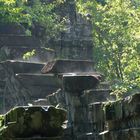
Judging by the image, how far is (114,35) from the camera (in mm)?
22375

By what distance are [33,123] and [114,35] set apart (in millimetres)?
17787

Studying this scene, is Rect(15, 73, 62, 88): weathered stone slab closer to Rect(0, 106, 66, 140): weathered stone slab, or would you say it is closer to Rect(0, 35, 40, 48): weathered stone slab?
Rect(0, 35, 40, 48): weathered stone slab

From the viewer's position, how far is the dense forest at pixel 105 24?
20.3 metres

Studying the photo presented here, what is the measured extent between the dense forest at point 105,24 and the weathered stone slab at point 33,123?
13.6m

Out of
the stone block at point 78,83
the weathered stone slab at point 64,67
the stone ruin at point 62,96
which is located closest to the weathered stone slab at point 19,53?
the stone ruin at point 62,96

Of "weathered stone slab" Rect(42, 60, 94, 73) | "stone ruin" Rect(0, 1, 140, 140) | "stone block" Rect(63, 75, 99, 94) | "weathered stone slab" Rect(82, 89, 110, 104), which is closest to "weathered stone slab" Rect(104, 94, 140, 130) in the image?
"stone ruin" Rect(0, 1, 140, 140)

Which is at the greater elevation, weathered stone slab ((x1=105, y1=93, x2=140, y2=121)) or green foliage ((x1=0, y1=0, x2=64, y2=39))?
green foliage ((x1=0, y1=0, x2=64, y2=39))

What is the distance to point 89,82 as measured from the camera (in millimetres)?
10812

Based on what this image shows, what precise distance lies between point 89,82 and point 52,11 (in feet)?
52.7

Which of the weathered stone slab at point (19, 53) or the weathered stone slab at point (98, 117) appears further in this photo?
the weathered stone slab at point (19, 53)

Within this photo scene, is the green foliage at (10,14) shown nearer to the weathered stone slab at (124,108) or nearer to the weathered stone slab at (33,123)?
the weathered stone slab at (124,108)

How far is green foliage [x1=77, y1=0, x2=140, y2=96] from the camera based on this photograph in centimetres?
1999

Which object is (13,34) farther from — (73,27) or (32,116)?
(32,116)

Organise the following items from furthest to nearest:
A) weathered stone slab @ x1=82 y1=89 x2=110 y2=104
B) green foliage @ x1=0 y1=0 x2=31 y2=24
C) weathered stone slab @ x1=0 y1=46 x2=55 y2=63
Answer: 1. green foliage @ x1=0 y1=0 x2=31 y2=24
2. weathered stone slab @ x1=0 y1=46 x2=55 y2=63
3. weathered stone slab @ x1=82 y1=89 x2=110 y2=104
